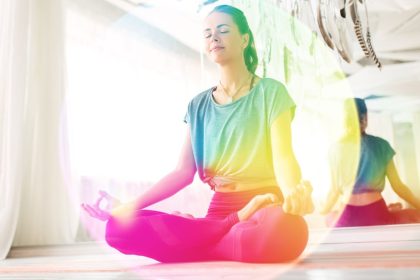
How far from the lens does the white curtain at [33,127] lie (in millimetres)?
1992

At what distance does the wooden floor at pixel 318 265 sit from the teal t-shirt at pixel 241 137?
0.29 m

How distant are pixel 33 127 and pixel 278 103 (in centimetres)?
130

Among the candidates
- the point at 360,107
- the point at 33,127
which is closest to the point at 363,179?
the point at 360,107

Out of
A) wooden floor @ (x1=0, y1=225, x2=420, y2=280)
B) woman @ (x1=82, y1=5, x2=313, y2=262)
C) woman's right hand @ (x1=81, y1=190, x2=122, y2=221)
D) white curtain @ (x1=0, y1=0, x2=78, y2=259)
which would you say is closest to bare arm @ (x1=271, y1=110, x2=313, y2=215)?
woman @ (x1=82, y1=5, x2=313, y2=262)

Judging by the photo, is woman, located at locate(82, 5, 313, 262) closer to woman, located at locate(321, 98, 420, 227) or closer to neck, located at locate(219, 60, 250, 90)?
neck, located at locate(219, 60, 250, 90)

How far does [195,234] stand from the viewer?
1.32m

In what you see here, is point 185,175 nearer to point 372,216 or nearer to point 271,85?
point 271,85

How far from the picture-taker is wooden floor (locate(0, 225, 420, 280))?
3.31 feet

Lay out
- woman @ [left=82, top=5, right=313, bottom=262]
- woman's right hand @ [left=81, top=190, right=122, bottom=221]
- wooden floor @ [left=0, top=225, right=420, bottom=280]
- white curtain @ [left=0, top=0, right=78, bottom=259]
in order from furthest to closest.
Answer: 1. white curtain @ [left=0, top=0, right=78, bottom=259]
2. woman's right hand @ [left=81, top=190, right=122, bottom=221]
3. woman @ [left=82, top=5, right=313, bottom=262]
4. wooden floor @ [left=0, top=225, right=420, bottom=280]

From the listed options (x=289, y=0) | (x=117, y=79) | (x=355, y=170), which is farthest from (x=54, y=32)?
(x=355, y=170)

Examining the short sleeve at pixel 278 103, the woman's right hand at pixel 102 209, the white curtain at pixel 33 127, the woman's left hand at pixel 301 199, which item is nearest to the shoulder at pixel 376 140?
the short sleeve at pixel 278 103

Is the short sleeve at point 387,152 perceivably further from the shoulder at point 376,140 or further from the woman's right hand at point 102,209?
the woman's right hand at point 102,209

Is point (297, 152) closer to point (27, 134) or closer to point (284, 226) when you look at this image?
point (284, 226)

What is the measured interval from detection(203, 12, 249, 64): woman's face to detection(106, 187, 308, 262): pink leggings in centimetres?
46
